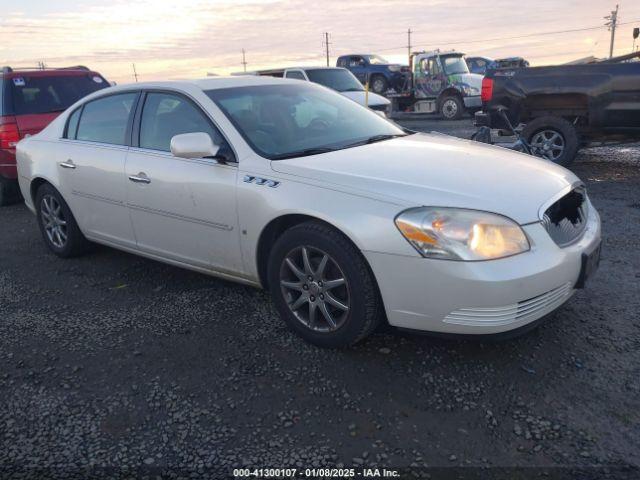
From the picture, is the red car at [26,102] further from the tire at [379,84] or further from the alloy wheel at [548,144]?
the tire at [379,84]

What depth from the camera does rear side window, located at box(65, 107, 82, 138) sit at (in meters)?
4.96

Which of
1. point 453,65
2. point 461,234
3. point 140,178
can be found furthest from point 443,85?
point 461,234

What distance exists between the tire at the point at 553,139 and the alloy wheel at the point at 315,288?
18.9 feet

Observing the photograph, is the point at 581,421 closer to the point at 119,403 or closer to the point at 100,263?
the point at 119,403

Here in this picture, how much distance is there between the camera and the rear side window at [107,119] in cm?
442

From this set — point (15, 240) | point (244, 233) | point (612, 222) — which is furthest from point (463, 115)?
point (244, 233)

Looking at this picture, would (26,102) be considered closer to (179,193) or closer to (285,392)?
(179,193)

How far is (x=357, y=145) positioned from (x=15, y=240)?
428 centimetres

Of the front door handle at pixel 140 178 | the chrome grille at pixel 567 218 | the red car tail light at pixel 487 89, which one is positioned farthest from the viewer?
the red car tail light at pixel 487 89

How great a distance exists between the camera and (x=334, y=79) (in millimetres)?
13977

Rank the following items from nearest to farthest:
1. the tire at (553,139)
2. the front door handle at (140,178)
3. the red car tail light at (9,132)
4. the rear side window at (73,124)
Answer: the front door handle at (140,178), the rear side window at (73,124), the red car tail light at (9,132), the tire at (553,139)

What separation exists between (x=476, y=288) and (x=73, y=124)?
3877mm

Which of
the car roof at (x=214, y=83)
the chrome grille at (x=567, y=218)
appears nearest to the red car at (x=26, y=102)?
the car roof at (x=214, y=83)

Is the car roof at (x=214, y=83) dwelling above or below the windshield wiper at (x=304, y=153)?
above
